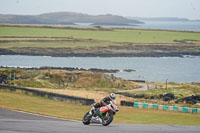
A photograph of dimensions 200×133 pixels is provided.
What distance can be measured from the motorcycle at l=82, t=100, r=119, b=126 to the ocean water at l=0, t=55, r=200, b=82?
6710 cm

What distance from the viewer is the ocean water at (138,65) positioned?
9806 centimetres

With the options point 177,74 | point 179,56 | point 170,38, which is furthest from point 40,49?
point 170,38

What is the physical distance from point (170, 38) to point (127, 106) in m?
161

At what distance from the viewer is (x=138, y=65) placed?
122m

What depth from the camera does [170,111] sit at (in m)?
38.7

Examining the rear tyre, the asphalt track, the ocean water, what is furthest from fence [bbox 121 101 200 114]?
the ocean water

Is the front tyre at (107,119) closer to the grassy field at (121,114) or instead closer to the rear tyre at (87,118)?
the rear tyre at (87,118)

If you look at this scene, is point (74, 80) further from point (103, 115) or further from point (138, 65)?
point (138, 65)

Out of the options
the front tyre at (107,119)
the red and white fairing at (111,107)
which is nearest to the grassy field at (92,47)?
the front tyre at (107,119)

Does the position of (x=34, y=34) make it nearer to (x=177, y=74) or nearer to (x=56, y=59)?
(x=56, y=59)

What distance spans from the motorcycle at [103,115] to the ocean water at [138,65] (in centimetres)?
6710

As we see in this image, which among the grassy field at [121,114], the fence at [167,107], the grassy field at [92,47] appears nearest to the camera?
the grassy field at [121,114]

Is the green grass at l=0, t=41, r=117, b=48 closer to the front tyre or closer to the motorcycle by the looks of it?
the motorcycle

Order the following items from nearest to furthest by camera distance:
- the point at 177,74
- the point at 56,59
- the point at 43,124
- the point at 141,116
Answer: the point at 43,124
the point at 141,116
the point at 177,74
the point at 56,59
